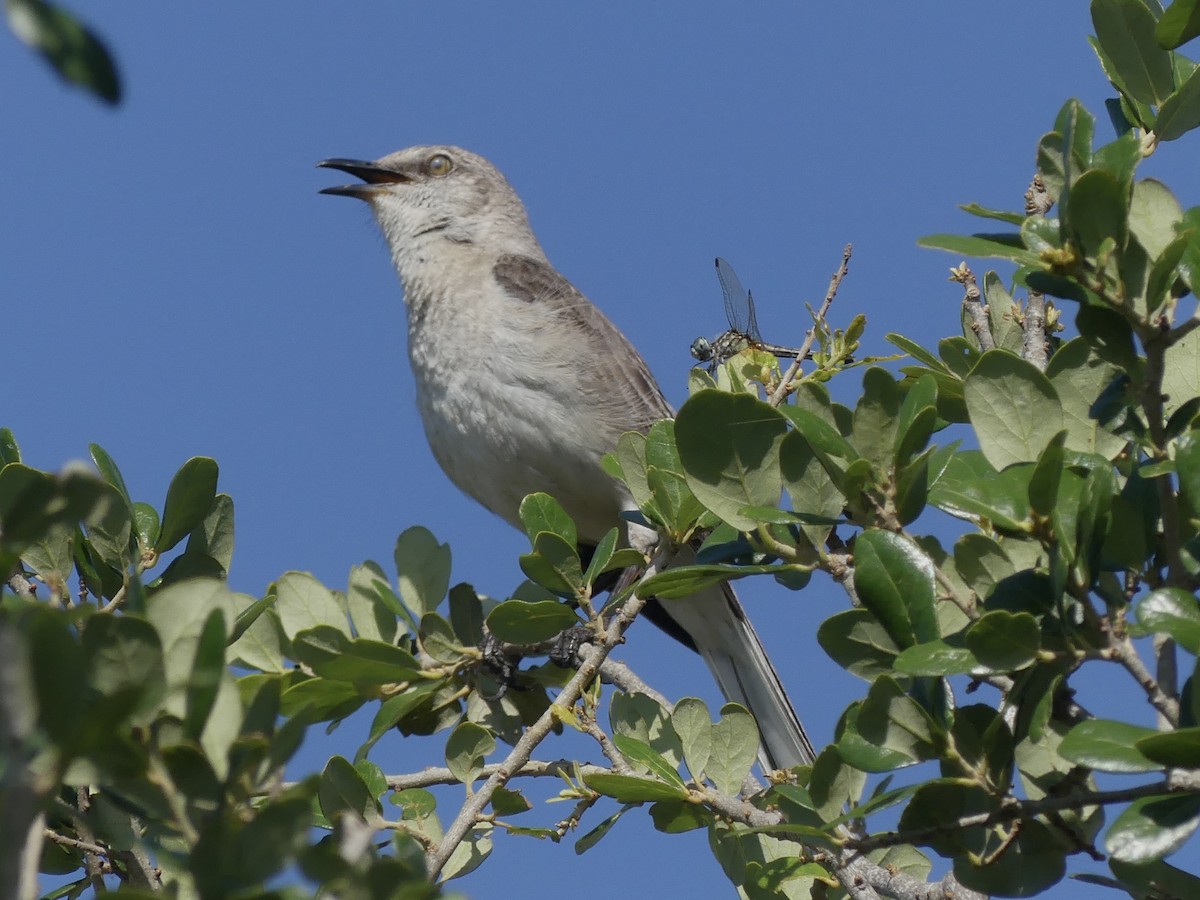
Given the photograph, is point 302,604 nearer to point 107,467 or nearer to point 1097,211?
point 107,467

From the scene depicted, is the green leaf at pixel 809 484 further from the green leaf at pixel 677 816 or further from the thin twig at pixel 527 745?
the green leaf at pixel 677 816

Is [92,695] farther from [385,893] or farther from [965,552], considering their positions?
[965,552]

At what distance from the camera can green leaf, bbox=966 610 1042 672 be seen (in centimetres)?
215

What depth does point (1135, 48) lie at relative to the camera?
2.83 m

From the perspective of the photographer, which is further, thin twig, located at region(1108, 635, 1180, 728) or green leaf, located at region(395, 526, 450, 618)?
green leaf, located at region(395, 526, 450, 618)

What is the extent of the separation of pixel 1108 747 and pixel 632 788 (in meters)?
1.27

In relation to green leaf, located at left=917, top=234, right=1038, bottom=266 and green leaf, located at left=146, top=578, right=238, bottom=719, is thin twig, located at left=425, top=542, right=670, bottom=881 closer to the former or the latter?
green leaf, located at left=146, top=578, right=238, bottom=719

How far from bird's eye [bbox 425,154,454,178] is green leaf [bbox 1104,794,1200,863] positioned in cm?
629

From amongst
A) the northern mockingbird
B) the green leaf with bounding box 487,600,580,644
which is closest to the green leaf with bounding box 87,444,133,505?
the green leaf with bounding box 487,600,580,644

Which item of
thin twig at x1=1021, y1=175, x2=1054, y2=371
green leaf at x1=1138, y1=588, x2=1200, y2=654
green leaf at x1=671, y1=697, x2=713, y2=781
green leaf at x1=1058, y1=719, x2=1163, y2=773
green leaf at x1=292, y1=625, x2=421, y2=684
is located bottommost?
green leaf at x1=671, y1=697, x2=713, y2=781

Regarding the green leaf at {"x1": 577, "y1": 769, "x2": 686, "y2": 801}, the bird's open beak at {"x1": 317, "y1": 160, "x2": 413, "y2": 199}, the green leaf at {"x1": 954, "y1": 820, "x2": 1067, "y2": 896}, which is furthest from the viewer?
the bird's open beak at {"x1": 317, "y1": 160, "x2": 413, "y2": 199}

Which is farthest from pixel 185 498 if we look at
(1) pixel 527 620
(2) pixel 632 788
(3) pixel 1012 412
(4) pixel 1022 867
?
A: (4) pixel 1022 867

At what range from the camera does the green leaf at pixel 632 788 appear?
3086mm

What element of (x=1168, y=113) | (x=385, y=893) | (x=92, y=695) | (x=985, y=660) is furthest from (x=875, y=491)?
(x=92, y=695)
